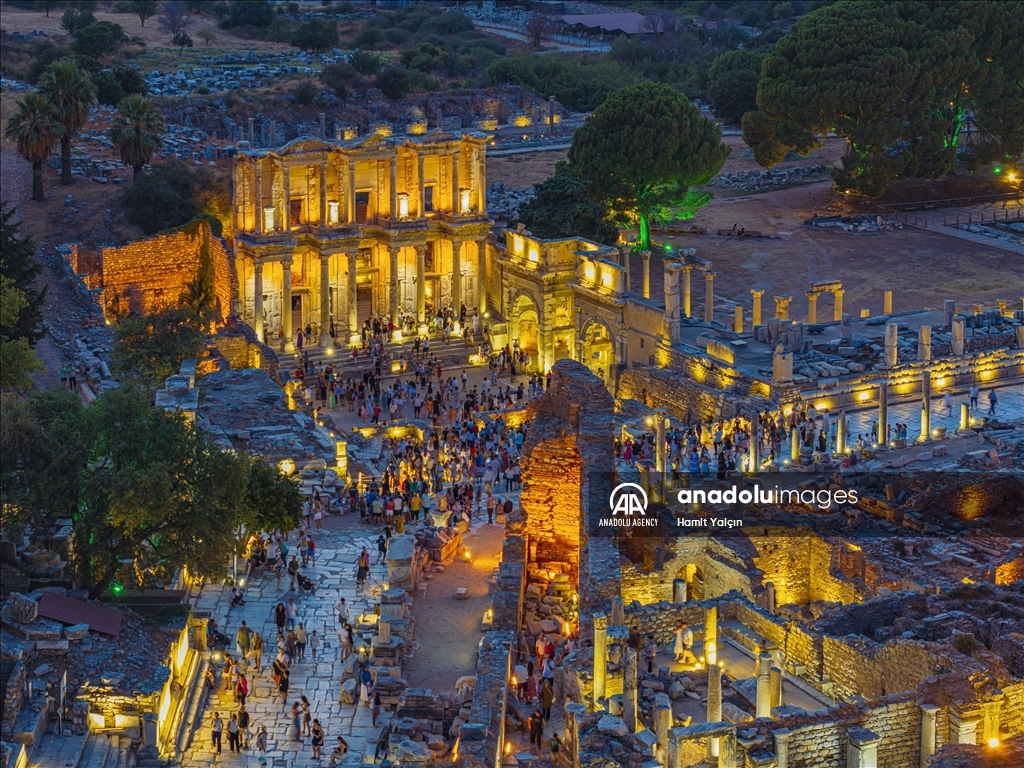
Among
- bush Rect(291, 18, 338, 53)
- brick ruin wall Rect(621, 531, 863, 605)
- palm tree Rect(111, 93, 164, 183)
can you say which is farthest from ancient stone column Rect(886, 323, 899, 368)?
bush Rect(291, 18, 338, 53)

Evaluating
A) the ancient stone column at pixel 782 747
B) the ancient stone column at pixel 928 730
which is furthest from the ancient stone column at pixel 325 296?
the ancient stone column at pixel 782 747

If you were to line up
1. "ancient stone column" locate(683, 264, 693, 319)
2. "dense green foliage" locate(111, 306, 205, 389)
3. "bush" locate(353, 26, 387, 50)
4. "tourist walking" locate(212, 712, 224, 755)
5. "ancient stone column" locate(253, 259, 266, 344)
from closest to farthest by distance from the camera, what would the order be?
1. "tourist walking" locate(212, 712, 224, 755)
2. "dense green foliage" locate(111, 306, 205, 389)
3. "ancient stone column" locate(683, 264, 693, 319)
4. "ancient stone column" locate(253, 259, 266, 344)
5. "bush" locate(353, 26, 387, 50)

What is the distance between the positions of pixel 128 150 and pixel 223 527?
141 ft

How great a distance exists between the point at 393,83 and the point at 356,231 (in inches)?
1685

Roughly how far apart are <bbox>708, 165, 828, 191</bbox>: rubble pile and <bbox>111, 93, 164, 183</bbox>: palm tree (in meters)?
34.1

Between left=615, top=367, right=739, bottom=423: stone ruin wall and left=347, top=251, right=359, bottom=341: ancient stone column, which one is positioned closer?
left=615, top=367, right=739, bottom=423: stone ruin wall

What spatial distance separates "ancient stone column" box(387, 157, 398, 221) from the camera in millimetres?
76500

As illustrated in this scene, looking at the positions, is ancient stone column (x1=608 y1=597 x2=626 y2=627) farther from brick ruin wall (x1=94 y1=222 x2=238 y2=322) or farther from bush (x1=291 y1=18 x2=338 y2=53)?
bush (x1=291 y1=18 x2=338 y2=53)

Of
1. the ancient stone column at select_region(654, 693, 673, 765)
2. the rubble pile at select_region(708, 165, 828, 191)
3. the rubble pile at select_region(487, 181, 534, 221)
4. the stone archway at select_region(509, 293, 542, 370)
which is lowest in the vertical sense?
the rubble pile at select_region(708, 165, 828, 191)

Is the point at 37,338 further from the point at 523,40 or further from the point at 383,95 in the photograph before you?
the point at 523,40

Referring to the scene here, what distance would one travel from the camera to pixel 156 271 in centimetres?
7644

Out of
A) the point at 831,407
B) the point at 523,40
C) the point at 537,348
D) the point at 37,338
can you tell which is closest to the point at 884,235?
the point at 537,348

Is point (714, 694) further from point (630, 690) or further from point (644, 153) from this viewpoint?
point (644, 153)

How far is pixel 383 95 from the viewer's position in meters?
117
